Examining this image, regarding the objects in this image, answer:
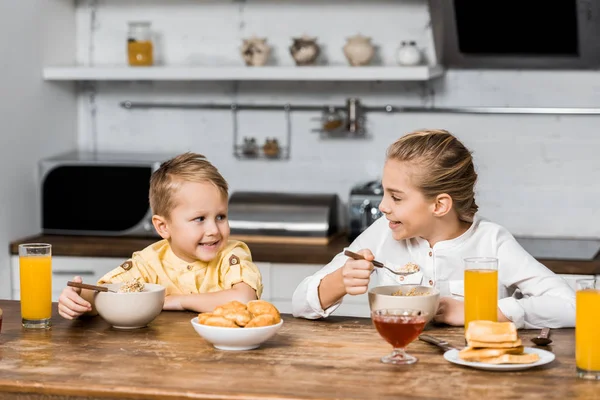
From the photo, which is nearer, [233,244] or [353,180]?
[233,244]

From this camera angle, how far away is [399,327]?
168 centimetres

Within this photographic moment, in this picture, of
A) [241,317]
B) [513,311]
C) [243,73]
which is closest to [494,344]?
[513,311]

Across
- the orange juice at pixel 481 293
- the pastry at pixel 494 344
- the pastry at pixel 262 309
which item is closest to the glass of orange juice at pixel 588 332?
the pastry at pixel 494 344

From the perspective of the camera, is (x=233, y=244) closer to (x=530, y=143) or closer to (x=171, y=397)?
(x=171, y=397)

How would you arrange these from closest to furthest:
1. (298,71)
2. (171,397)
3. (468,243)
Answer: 1. (171,397)
2. (468,243)
3. (298,71)

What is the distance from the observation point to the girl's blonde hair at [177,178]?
2275 mm

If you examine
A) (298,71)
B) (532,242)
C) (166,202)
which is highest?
(298,71)

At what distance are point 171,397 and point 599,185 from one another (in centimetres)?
266

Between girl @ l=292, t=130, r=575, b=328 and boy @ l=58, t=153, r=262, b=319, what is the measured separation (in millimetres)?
173

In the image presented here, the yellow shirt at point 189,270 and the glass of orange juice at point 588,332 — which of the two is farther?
Result: the yellow shirt at point 189,270

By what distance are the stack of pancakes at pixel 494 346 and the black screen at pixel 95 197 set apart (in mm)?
2206

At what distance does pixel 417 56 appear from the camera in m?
3.69

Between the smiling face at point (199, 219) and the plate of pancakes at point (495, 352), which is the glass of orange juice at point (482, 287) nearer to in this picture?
the plate of pancakes at point (495, 352)

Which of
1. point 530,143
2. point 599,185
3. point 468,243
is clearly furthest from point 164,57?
point 468,243
